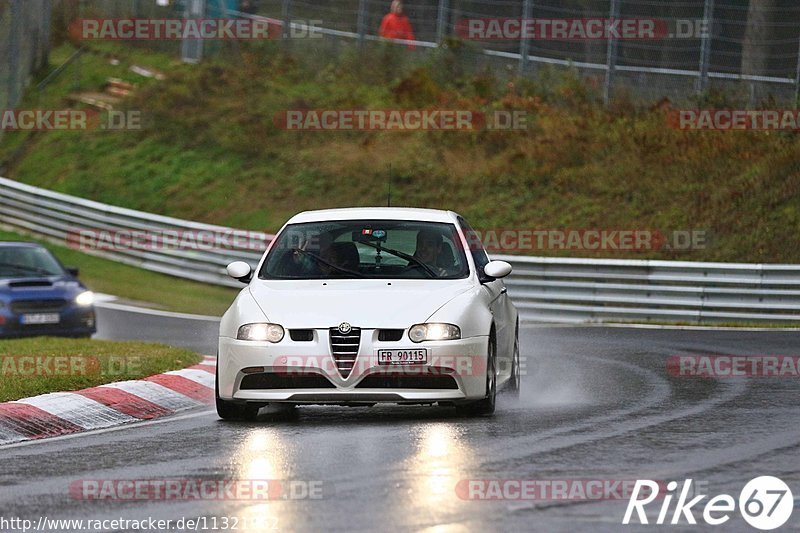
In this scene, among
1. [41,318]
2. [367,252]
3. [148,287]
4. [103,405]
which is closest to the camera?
[103,405]

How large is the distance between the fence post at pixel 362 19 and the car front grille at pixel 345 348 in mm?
26844

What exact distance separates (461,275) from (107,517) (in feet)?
16.8

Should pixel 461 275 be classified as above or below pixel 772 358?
above

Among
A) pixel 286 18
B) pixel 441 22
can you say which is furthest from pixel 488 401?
pixel 286 18

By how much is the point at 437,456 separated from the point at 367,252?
3600mm

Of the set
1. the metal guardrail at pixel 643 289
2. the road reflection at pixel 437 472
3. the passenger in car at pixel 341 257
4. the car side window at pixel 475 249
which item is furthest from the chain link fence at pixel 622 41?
the road reflection at pixel 437 472

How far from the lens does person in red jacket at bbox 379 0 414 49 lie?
35.7m

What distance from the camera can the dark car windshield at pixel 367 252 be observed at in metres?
11.8

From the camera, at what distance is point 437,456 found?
8812 millimetres

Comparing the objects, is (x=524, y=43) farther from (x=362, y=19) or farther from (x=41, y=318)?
(x=41, y=318)

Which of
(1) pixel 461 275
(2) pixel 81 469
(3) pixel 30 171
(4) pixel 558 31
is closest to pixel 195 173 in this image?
(3) pixel 30 171

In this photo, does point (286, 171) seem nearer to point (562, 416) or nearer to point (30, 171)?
point (30, 171)

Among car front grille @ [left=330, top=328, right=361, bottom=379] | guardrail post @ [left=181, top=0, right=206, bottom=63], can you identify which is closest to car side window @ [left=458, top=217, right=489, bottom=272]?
car front grille @ [left=330, top=328, right=361, bottom=379]

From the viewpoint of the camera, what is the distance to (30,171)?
38344 mm
